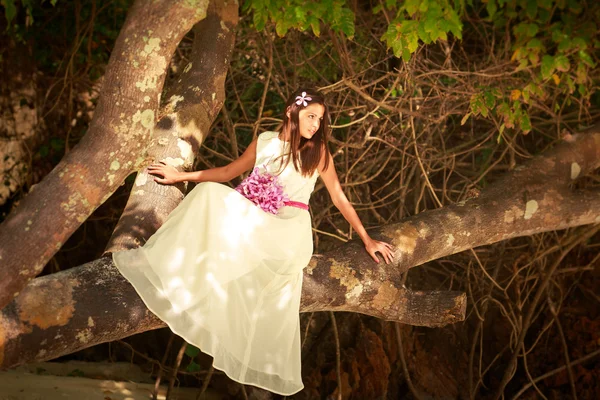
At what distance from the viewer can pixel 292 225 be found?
2863 millimetres

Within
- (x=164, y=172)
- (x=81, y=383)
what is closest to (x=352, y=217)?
(x=164, y=172)

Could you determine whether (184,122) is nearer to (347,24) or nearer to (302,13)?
(302,13)

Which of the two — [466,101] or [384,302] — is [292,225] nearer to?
[384,302]

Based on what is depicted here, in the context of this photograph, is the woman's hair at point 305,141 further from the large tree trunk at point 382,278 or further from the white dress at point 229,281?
the large tree trunk at point 382,278

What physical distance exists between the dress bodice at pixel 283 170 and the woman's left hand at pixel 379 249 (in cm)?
32

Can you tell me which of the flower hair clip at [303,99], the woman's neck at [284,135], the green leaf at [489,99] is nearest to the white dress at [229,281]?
the woman's neck at [284,135]

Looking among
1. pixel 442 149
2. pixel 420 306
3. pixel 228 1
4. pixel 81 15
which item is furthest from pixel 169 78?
pixel 420 306

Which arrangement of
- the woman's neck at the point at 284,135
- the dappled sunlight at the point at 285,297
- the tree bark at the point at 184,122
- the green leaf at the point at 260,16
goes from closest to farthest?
the dappled sunlight at the point at 285,297
the tree bark at the point at 184,122
the woman's neck at the point at 284,135
the green leaf at the point at 260,16

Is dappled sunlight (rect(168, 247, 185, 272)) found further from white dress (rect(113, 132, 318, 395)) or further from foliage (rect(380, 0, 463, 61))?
foliage (rect(380, 0, 463, 61))

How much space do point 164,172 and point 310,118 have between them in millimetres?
627

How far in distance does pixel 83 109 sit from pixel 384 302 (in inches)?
122

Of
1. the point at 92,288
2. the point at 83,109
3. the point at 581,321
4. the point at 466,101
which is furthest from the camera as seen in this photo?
the point at 83,109

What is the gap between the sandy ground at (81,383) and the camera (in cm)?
404

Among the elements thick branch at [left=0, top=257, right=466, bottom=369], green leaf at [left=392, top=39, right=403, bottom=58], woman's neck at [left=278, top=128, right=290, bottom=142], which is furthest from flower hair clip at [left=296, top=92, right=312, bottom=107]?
thick branch at [left=0, top=257, right=466, bottom=369]
